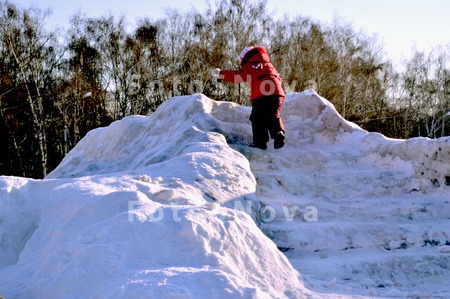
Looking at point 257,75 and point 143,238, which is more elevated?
point 257,75

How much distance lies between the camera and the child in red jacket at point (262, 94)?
5695mm

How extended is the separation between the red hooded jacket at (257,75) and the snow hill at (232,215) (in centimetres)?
39

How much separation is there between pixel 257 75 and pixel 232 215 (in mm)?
3279

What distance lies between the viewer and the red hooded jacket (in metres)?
5.93

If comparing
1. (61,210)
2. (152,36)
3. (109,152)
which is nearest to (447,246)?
(61,210)

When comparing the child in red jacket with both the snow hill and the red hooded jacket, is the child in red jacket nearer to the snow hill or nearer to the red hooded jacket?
the red hooded jacket

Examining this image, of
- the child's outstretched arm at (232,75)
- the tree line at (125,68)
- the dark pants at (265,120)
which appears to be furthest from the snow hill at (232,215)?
the tree line at (125,68)

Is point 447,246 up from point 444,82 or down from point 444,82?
down

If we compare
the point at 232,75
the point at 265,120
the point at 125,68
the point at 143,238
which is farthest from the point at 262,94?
the point at 125,68

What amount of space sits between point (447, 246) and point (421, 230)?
29 centimetres

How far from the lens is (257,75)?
611 centimetres

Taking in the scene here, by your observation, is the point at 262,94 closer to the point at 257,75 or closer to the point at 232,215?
the point at 257,75

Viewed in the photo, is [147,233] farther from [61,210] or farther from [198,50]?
[198,50]

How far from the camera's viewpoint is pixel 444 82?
28.7 m
